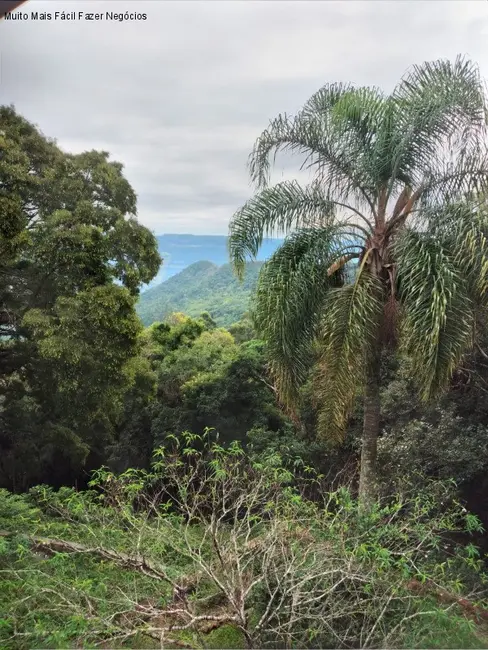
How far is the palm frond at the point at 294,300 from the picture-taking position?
3145mm

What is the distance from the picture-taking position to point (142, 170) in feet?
15.5

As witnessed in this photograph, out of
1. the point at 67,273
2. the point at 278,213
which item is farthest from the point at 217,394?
the point at 278,213

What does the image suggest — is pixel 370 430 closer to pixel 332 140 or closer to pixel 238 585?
pixel 238 585

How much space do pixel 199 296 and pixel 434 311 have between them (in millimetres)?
4860

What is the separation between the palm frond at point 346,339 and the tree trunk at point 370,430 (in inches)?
8.6

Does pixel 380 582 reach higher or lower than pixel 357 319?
lower

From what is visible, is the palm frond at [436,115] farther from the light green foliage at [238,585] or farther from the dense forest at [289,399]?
the light green foliage at [238,585]

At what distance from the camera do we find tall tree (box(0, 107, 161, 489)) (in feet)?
13.8

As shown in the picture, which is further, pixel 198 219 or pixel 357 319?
pixel 198 219

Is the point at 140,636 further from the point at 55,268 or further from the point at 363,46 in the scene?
the point at 363,46

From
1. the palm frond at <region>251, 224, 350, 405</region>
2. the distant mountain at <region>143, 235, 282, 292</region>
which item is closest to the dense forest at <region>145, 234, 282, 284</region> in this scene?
the distant mountain at <region>143, 235, 282, 292</region>

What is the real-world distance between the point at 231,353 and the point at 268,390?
2.77ft

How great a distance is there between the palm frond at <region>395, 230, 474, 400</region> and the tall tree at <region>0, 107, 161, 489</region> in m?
2.56

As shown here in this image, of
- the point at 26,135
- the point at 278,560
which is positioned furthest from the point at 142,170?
the point at 278,560
